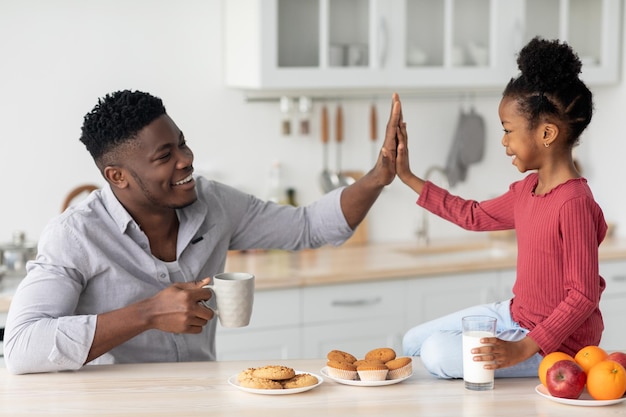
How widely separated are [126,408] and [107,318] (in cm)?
28

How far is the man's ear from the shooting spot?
2234 millimetres

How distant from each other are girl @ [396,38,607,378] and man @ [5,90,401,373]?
1.24 feet

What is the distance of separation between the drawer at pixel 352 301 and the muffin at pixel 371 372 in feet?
5.06

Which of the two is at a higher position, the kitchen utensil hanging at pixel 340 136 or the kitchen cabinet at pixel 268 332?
the kitchen utensil hanging at pixel 340 136

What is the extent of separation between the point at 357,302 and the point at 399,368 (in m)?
1.62

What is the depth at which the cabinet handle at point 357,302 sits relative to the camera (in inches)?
136

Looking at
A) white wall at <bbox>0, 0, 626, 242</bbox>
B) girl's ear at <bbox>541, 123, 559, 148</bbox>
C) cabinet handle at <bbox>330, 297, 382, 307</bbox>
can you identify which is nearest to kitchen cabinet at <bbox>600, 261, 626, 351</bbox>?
white wall at <bbox>0, 0, 626, 242</bbox>

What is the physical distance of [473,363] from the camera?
1801 millimetres

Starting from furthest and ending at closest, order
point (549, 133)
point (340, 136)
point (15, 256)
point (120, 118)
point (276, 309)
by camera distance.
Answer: point (340, 136)
point (276, 309)
point (15, 256)
point (120, 118)
point (549, 133)

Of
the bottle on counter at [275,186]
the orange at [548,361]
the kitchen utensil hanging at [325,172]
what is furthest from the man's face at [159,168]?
the kitchen utensil hanging at [325,172]

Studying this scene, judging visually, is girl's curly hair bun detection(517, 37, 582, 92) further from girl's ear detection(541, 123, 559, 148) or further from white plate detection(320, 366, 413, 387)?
white plate detection(320, 366, 413, 387)

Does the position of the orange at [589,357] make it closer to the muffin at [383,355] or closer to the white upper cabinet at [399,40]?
the muffin at [383,355]

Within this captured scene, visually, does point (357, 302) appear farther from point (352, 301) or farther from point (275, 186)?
point (275, 186)

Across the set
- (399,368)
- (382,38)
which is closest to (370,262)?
(382,38)
